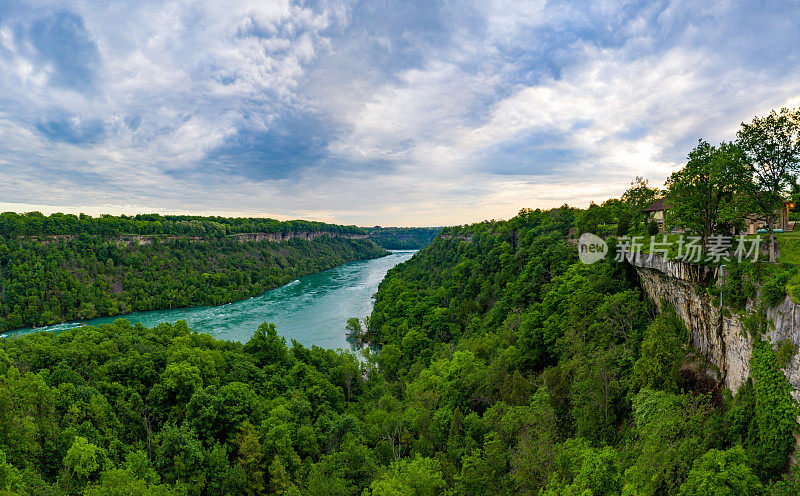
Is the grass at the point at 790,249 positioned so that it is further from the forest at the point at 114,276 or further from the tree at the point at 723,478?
the forest at the point at 114,276

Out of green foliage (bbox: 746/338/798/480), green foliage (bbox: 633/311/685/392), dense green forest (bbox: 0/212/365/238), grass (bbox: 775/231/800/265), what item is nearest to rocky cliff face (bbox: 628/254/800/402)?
green foliage (bbox: 746/338/798/480)

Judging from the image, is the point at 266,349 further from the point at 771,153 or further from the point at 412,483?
the point at 771,153

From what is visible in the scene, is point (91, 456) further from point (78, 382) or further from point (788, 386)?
point (788, 386)

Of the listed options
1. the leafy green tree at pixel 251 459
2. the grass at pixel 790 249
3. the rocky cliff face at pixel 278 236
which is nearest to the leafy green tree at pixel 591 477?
the grass at pixel 790 249

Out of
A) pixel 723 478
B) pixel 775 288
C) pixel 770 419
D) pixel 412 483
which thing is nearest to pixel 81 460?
pixel 412 483

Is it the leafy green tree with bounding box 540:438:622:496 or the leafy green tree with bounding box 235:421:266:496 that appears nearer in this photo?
the leafy green tree with bounding box 540:438:622:496

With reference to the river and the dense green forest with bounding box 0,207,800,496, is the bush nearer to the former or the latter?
the dense green forest with bounding box 0,207,800,496

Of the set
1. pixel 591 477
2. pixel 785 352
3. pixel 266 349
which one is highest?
pixel 785 352
